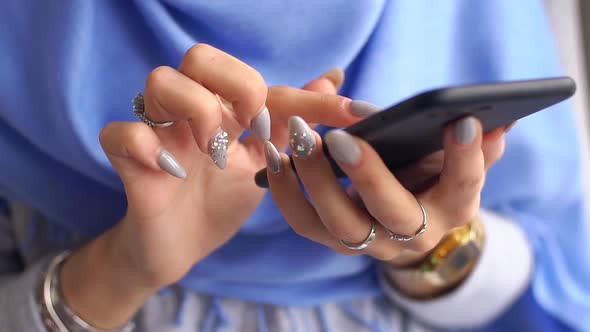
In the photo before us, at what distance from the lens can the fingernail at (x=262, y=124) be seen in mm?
373

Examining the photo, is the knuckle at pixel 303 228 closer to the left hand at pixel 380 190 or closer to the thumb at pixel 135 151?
the left hand at pixel 380 190

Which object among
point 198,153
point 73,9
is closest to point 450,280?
point 198,153

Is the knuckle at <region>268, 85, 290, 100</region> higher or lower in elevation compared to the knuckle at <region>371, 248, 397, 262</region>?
Answer: higher

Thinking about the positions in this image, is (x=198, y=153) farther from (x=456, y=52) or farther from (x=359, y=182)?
(x=456, y=52)

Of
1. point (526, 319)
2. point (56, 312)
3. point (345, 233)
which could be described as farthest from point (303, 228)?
point (526, 319)

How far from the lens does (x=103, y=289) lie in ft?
1.73

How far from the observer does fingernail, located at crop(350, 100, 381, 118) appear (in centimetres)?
40

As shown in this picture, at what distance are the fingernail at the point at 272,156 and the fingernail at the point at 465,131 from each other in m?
0.13

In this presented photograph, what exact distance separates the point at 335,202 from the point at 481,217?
342mm

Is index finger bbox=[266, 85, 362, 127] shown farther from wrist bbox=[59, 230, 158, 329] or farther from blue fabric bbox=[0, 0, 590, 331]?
wrist bbox=[59, 230, 158, 329]

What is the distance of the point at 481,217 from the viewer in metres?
0.65

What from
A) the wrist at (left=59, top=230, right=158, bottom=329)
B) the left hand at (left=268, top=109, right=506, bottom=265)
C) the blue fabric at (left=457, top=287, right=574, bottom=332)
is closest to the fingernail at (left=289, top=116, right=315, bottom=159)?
the left hand at (left=268, top=109, right=506, bottom=265)

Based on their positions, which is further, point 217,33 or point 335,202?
point 217,33

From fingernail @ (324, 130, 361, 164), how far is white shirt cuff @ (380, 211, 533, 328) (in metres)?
0.36
